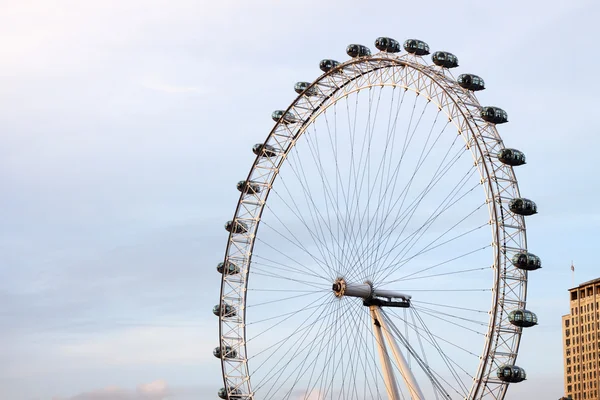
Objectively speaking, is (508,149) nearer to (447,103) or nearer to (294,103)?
(447,103)

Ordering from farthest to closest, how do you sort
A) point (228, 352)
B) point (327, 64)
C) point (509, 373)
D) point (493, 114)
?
point (228, 352)
point (327, 64)
point (493, 114)
point (509, 373)

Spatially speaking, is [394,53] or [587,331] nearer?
[394,53]

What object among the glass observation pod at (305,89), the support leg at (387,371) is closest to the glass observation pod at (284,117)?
the glass observation pod at (305,89)

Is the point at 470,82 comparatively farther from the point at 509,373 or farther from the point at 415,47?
the point at 509,373

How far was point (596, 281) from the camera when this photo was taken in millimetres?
159000

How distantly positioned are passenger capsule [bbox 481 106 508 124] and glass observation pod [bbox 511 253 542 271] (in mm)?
6955

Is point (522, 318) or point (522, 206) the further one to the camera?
point (522, 206)

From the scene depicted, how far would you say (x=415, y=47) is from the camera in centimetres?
5603

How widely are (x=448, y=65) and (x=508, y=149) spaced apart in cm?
663

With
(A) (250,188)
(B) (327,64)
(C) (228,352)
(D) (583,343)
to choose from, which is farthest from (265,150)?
(D) (583,343)

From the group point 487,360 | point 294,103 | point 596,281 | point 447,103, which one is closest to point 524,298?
point 487,360

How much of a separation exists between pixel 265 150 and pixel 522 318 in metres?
26.0

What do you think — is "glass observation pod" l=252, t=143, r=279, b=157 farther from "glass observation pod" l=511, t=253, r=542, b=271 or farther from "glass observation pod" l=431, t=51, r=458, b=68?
"glass observation pod" l=511, t=253, r=542, b=271

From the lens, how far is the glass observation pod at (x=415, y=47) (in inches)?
2206
